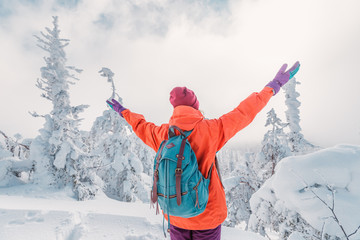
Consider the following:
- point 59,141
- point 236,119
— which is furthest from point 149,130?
point 59,141

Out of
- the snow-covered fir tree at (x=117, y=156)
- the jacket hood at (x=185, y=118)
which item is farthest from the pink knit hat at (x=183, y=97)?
the snow-covered fir tree at (x=117, y=156)

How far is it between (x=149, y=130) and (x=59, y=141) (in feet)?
38.6

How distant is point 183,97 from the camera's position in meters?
2.33

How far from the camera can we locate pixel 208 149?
209cm

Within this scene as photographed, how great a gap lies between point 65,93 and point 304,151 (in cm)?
1821

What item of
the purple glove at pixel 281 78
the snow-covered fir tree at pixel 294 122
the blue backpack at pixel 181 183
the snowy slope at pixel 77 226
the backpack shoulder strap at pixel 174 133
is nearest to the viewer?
the blue backpack at pixel 181 183

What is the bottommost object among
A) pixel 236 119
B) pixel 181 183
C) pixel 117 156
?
pixel 117 156

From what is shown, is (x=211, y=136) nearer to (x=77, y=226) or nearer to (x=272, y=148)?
(x=77, y=226)

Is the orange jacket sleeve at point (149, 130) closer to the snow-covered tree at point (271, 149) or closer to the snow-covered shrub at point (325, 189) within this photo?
the snow-covered shrub at point (325, 189)

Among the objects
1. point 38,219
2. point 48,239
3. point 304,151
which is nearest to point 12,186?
point 38,219

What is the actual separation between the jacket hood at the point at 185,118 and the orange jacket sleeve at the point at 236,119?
0.20 m

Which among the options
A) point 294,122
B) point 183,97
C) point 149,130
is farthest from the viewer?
point 294,122

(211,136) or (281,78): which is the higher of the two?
(281,78)

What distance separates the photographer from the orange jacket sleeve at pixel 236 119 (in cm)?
212
